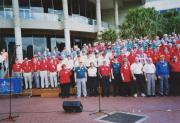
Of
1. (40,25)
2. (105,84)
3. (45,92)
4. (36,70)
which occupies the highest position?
(40,25)

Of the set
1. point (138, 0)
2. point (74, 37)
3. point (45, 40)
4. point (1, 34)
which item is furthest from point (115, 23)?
point (1, 34)

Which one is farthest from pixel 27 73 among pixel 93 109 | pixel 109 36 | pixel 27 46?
pixel 109 36

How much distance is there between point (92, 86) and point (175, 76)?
167 inches

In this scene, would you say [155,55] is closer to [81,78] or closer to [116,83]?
[116,83]

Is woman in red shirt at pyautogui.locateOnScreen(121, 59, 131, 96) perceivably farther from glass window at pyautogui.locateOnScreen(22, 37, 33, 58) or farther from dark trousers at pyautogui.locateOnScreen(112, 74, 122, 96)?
glass window at pyautogui.locateOnScreen(22, 37, 33, 58)

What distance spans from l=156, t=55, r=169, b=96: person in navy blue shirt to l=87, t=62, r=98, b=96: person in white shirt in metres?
3.30

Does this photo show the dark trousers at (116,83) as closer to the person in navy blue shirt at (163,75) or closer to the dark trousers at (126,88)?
the dark trousers at (126,88)

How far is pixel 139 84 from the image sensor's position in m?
14.8

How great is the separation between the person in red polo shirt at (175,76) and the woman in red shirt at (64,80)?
17.3ft

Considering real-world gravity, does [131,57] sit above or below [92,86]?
above

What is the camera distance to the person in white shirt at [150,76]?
1425 centimetres

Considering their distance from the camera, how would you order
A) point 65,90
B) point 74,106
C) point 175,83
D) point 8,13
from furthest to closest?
point 8,13
point 65,90
point 175,83
point 74,106

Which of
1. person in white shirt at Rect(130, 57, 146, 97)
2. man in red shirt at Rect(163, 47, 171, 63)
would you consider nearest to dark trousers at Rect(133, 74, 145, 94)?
person in white shirt at Rect(130, 57, 146, 97)

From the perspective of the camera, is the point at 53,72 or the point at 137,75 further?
the point at 53,72
